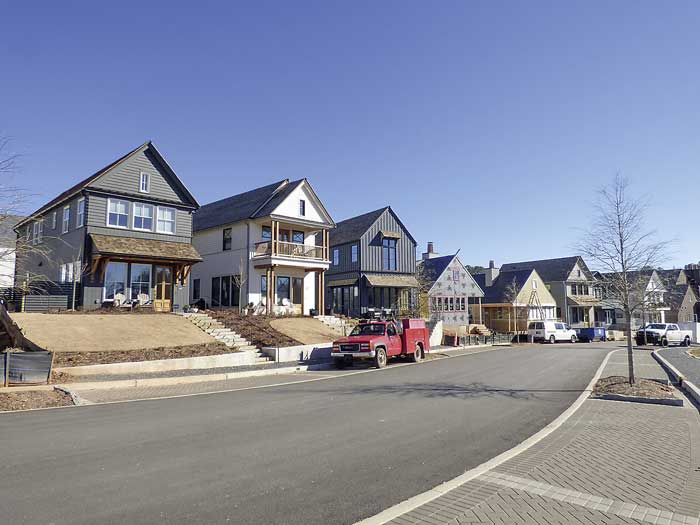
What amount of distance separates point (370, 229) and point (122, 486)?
3496cm

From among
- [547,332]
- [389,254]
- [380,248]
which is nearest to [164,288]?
[380,248]

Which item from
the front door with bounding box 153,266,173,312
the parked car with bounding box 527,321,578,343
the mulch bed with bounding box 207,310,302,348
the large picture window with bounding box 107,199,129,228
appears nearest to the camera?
the mulch bed with bounding box 207,310,302,348

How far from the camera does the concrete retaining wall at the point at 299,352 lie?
21402 mm

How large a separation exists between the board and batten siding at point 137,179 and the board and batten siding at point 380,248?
15.7 metres

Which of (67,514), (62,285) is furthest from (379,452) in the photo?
(62,285)

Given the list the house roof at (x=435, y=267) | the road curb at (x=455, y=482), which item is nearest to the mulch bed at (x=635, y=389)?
the road curb at (x=455, y=482)

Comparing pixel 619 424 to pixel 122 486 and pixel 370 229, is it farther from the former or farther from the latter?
pixel 370 229

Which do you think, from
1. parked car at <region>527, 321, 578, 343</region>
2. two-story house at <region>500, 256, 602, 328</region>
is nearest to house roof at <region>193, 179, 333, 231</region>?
parked car at <region>527, 321, 578, 343</region>

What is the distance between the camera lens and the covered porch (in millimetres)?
24922

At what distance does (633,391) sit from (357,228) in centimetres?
3062

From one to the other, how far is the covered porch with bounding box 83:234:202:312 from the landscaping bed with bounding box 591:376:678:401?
71.7ft

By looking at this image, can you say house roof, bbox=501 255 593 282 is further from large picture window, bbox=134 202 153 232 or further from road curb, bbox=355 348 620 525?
road curb, bbox=355 348 620 525

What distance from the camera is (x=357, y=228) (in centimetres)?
4159

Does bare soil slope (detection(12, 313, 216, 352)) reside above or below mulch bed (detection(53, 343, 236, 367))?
above
